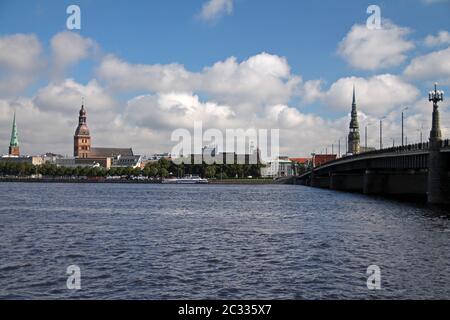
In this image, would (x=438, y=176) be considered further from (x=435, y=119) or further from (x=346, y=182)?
(x=346, y=182)

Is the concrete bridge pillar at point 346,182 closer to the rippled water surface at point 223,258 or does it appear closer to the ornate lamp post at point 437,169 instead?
the ornate lamp post at point 437,169

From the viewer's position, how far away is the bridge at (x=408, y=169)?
72.4 metres

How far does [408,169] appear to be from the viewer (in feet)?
340

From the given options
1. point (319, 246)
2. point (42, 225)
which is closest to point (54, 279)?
point (319, 246)

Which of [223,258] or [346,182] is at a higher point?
[346,182]

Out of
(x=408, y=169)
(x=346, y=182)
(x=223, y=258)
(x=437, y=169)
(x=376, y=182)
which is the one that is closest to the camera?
(x=223, y=258)

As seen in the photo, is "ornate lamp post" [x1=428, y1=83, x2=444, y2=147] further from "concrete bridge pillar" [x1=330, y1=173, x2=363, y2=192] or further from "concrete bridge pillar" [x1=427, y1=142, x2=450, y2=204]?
"concrete bridge pillar" [x1=330, y1=173, x2=363, y2=192]

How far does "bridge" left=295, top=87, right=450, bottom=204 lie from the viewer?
72438mm

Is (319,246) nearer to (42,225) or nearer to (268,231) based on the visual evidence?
(268,231)

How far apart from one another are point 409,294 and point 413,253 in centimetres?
1100

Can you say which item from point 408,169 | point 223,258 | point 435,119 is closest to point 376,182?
point 408,169

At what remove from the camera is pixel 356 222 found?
5297 cm
